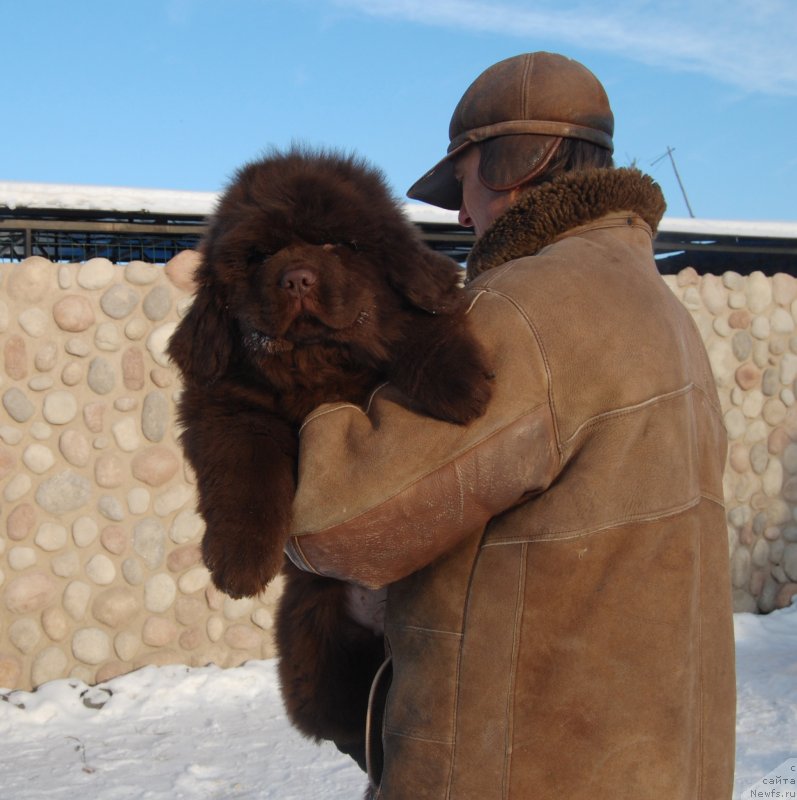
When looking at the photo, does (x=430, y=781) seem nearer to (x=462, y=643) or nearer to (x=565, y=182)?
(x=462, y=643)

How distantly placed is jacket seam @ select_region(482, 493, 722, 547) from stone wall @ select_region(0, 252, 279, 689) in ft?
12.9

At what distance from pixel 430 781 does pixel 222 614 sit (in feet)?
13.9

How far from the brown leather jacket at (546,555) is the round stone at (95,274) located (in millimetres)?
4115

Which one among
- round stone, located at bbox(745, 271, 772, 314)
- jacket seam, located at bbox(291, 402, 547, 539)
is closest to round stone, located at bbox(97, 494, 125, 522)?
jacket seam, located at bbox(291, 402, 547, 539)

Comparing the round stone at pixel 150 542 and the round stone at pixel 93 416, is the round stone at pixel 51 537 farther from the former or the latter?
the round stone at pixel 93 416

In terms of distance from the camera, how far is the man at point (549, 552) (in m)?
1.38

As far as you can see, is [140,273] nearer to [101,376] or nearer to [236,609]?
[101,376]

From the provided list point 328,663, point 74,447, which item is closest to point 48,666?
point 74,447

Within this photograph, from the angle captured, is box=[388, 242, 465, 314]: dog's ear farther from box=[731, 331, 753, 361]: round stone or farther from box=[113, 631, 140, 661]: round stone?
box=[731, 331, 753, 361]: round stone

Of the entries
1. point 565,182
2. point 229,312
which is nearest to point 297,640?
point 229,312

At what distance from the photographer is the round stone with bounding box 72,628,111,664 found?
201 inches

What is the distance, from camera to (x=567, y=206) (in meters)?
1.69

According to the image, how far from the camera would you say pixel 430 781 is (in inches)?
55.1

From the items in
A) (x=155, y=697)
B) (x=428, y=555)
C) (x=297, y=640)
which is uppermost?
(x=428, y=555)
